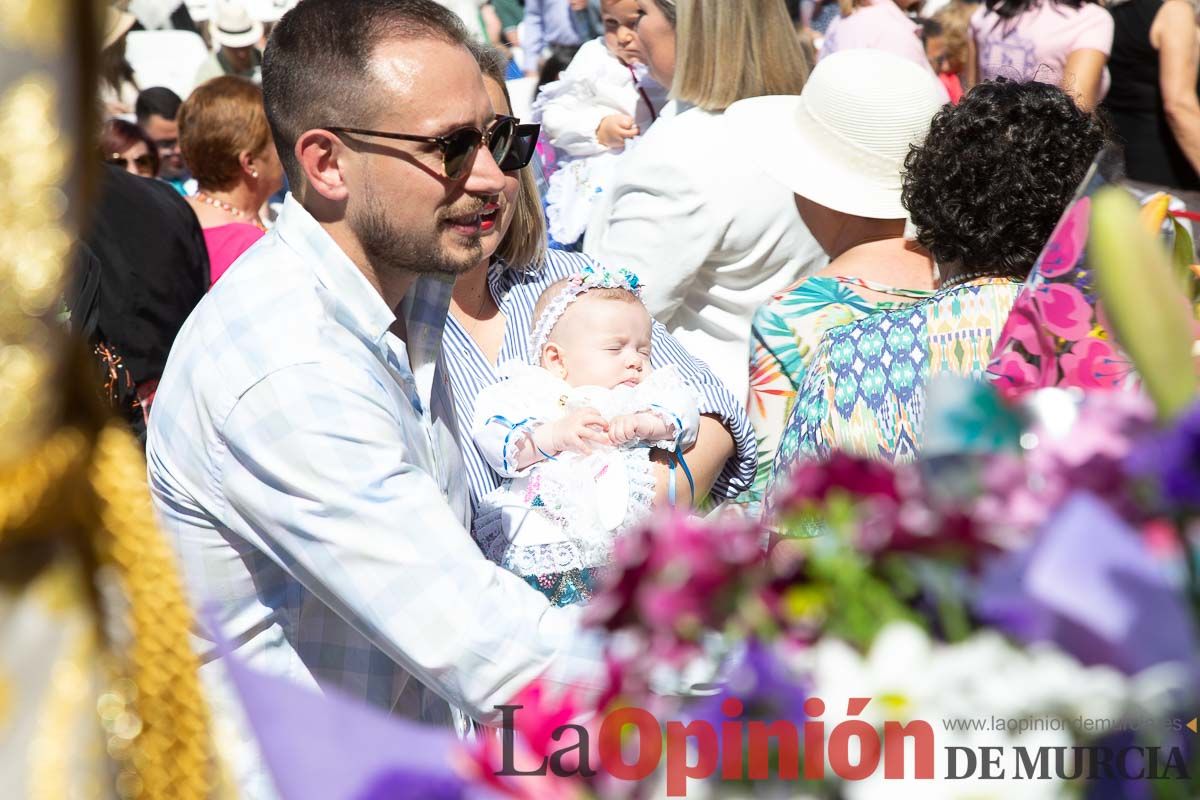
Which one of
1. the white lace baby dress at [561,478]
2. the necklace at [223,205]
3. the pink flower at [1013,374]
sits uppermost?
the pink flower at [1013,374]

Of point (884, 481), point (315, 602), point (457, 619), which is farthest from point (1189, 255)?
point (315, 602)

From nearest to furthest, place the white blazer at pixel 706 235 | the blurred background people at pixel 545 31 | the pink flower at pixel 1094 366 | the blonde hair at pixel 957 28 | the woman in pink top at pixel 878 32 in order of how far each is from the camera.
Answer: the pink flower at pixel 1094 366
the white blazer at pixel 706 235
the woman in pink top at pixel 878 32
the blonde hair at pixel 957 28
the blurred background people at pixel 545 31

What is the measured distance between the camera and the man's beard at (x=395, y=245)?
231 cm

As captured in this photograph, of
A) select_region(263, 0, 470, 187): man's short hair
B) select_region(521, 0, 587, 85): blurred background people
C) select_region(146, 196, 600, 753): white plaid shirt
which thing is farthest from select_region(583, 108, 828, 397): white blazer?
select_region(521, 0, 587, 85): blurred background people

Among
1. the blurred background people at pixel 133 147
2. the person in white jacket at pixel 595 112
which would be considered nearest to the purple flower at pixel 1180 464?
the person in white jacket at pixel 595 112

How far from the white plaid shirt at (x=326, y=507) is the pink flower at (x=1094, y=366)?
2.38 ft

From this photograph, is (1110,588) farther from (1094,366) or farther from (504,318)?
(504,318)

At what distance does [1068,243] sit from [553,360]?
→ 5.47 feet

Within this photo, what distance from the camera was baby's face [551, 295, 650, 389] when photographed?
3.00 m

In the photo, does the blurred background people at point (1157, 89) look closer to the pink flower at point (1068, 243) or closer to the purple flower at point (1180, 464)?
the pink flower at point (1068, 243)

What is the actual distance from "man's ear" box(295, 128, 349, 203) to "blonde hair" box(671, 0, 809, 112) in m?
2.02

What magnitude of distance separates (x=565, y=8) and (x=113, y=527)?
843cm

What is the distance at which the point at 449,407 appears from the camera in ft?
8.64

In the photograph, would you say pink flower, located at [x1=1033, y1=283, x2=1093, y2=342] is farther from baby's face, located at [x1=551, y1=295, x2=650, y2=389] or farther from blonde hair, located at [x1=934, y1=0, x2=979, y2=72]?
blonde hair, located at [x1=934, y1=0, x2=979, y2=72]
